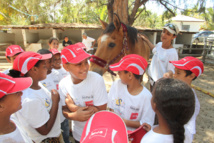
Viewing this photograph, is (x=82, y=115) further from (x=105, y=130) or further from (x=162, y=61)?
(x=162, y=61)

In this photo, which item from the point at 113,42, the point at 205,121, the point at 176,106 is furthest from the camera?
the point at 205,121

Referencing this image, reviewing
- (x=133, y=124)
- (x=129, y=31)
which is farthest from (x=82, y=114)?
(x=129, y=31)

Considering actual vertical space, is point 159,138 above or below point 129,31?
below

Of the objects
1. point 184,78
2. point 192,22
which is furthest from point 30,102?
point 192,22

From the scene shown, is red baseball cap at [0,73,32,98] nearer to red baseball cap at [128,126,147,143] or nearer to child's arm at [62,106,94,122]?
child's arm at [62,106,94,122]

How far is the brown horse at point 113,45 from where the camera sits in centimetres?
248

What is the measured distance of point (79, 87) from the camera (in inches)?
58.7

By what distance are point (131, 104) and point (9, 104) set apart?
1114mm

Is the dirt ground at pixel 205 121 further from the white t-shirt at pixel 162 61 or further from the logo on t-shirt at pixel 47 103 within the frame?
the logo on t-shirt at pixel 47 103

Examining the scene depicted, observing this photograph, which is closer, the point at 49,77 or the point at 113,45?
the point at 49,77

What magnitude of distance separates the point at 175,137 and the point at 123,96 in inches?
29.6

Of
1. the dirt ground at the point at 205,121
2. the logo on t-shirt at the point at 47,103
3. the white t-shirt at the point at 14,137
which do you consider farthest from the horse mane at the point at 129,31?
the dirt ground at the point at 205,121

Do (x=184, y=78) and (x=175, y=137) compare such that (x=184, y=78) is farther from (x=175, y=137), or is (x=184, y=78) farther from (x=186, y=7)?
(x=186, y=7)

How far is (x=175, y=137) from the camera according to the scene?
830 millimetres
